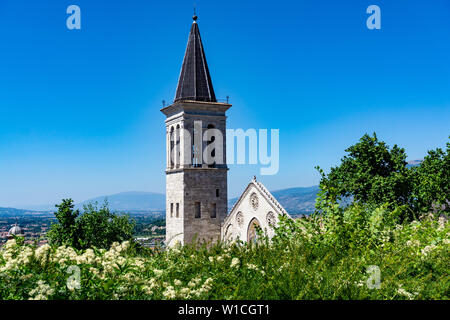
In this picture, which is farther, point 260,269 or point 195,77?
point 195,77

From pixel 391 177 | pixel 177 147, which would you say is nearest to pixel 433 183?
pixel 391 177

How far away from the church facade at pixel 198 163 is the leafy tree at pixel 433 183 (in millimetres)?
12855

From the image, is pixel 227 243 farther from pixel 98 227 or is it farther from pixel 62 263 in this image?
pixel 98 227

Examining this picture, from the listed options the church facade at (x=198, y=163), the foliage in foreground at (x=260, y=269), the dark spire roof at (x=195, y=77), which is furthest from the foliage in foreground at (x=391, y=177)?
the foliage in foreground at (x=260, y=269)

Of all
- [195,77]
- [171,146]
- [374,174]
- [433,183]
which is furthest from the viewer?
[171,146]

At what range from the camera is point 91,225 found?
41562mm

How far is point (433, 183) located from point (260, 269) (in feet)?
87.6

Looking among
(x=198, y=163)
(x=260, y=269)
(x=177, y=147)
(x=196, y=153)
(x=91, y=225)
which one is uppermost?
(x=177, y=147)

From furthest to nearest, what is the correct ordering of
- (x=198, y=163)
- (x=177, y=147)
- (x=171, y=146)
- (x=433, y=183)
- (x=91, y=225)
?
1. (x=91, y=225)
2. (x=171, y=146)
3. (x=177, y=147)
4. (x=198, y=163)
5. (x=433, y=183)

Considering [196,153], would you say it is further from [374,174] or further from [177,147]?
[374,174]

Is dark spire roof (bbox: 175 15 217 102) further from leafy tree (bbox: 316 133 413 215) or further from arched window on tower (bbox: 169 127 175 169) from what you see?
leafy tree (bbox: 316 133 413 215)

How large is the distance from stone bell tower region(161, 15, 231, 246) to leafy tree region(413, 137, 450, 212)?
53.5ft

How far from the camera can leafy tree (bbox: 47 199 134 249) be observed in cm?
3762
